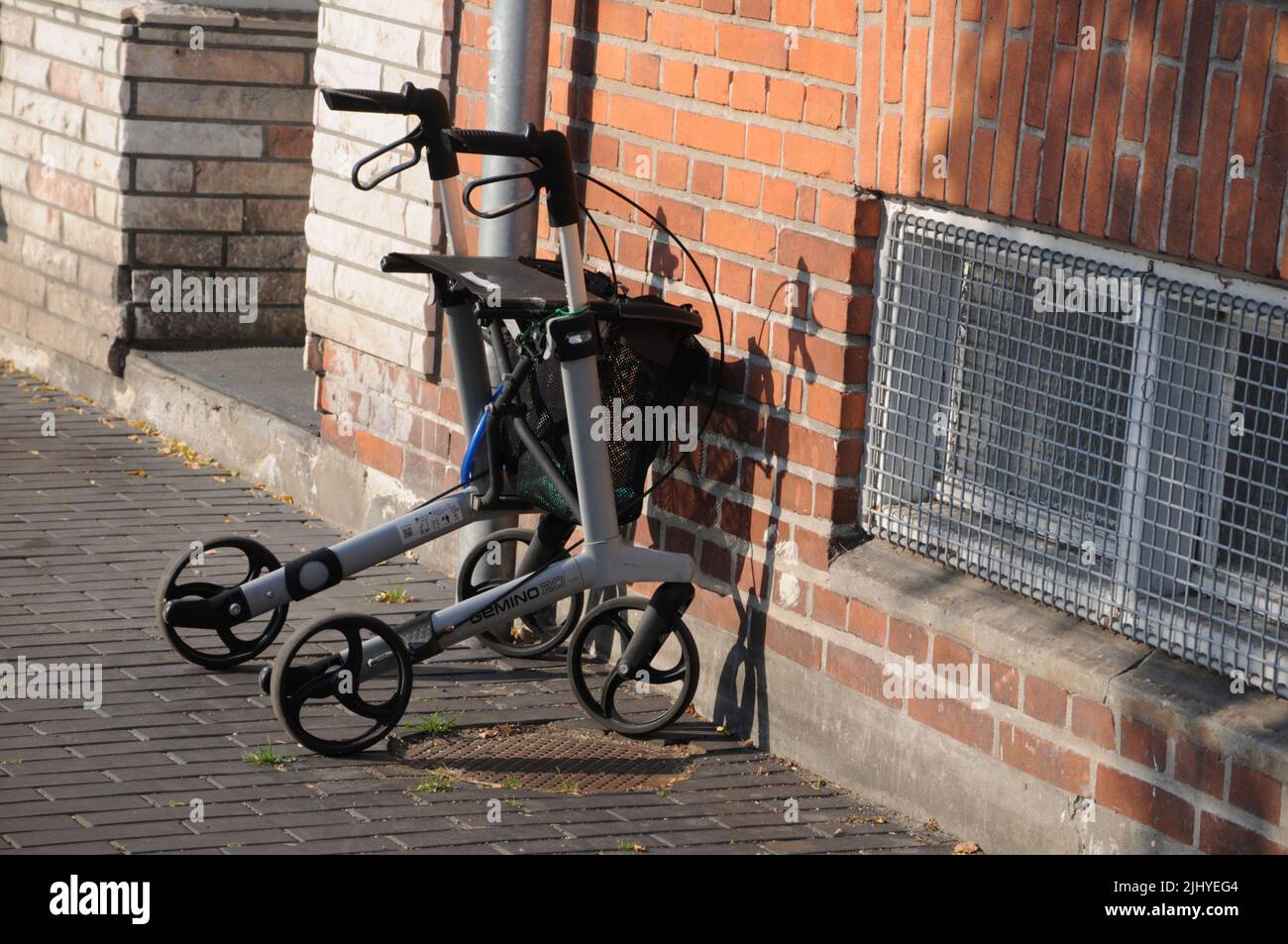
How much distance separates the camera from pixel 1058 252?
473 cm

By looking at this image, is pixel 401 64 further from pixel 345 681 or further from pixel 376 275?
pixel 345 681

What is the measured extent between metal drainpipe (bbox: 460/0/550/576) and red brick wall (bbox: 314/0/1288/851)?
0.30ft

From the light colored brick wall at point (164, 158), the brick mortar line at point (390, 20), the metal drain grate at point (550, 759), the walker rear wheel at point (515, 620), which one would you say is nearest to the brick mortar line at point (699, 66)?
the brick mortar line at point (390, 20)

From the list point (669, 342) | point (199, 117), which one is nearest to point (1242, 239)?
point (669, 342)

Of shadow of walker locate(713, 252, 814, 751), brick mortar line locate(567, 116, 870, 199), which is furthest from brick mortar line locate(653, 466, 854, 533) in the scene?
brick mortar line locate(567, 116, 870, 199)

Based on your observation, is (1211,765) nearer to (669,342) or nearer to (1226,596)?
(1226,596)

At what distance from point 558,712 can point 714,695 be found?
47 cm

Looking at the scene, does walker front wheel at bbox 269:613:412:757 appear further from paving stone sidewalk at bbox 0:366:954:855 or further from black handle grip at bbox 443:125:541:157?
black handle grip at bbox 443:125:541:157

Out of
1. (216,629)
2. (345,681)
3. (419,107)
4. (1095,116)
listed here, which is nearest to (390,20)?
(419,107)

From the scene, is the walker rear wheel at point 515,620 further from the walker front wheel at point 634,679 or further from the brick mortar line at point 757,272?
the brick mortar line at point 757,272

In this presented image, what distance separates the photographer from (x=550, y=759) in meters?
5.39

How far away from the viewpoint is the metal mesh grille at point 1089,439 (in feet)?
14.4

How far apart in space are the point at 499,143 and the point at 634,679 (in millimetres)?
1551

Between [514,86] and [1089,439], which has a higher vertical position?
[514,86]
